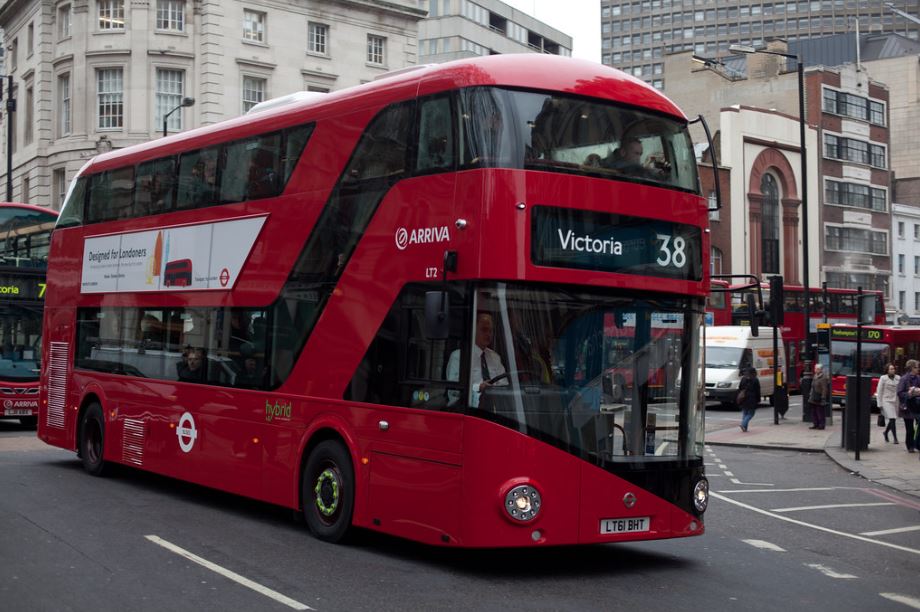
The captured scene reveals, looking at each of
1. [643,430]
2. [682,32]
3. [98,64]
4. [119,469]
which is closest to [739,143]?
[98,64]

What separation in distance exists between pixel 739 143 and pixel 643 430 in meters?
57.7

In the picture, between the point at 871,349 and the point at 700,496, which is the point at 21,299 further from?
the point at 871,349

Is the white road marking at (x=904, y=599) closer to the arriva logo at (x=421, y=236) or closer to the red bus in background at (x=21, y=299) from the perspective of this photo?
the arriva logo at (x=421, y=236)

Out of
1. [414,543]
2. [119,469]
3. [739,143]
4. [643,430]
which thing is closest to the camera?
[643,430]

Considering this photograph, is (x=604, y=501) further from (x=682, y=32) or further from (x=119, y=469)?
(x=682, y=32)

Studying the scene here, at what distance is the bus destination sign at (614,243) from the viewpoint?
30.0ft

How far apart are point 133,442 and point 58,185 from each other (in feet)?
130

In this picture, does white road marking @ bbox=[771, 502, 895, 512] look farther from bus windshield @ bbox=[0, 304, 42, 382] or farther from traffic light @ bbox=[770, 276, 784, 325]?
bus windshield @ bbox=[0, 304, 42, 382]

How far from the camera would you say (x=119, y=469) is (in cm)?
1650

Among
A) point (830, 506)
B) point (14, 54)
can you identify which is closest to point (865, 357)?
point (830, 506)

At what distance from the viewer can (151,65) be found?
1930 inches

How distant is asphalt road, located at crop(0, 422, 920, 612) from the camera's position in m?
8.36

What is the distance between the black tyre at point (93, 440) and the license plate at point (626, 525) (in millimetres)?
8640

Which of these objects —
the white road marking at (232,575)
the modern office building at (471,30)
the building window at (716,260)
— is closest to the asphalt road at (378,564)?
the white road marking at (232,575)
